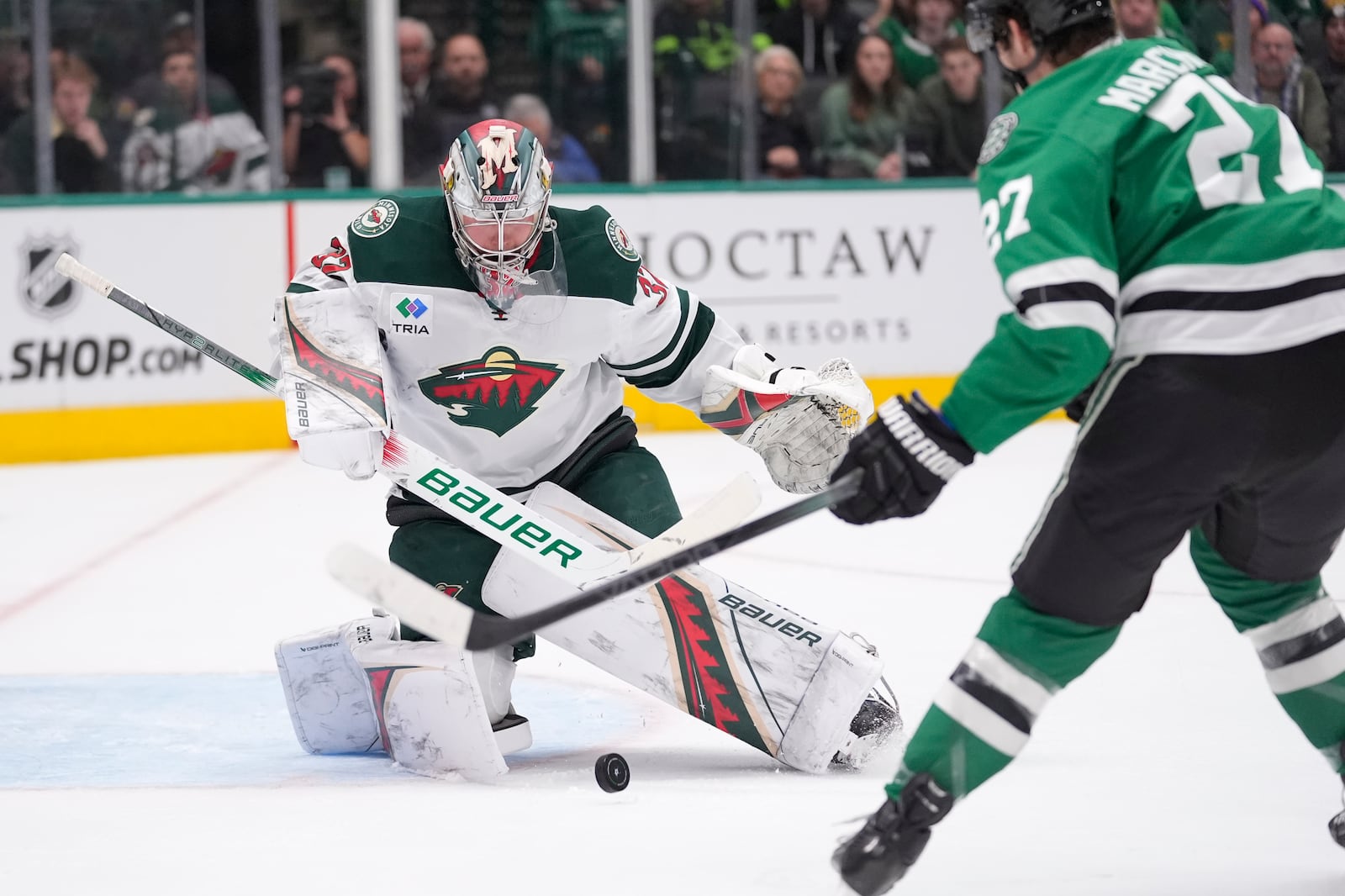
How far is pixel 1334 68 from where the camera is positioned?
6.68 metres

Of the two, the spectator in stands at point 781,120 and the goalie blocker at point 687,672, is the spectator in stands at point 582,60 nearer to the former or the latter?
the spectator in stands at point 781,120

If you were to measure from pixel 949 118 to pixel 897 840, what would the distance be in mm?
5298

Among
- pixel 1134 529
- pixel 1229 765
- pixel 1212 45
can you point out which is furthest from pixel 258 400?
pixel 1134 529

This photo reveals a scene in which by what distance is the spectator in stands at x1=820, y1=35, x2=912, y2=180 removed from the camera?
672 centimetres

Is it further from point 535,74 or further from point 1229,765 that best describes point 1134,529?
point 535,74

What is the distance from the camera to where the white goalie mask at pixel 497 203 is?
2.56 meters

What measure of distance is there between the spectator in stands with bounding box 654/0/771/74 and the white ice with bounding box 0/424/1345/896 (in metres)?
2.84

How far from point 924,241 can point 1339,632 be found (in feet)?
15.4

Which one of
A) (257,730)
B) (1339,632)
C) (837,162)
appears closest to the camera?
(1339,632)

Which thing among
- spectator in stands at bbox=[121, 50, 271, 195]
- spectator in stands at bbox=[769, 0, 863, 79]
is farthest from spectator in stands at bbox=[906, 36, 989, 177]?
spectator in stands at bbox=[121, 50, 271, 195]

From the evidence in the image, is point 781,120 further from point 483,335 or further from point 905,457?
point 905,457

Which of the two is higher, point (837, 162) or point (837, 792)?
point (837, 162)

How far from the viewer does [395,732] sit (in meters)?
2.58

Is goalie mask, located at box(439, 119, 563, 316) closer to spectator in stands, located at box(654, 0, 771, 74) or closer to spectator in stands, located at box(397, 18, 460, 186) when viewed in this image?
spectator in stands, located at box(397, 18, 460, 186)
